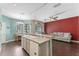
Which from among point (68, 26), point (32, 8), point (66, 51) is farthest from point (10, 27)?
point (66, 51)

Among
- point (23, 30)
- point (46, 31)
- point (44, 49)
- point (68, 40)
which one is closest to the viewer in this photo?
point (44, 49)

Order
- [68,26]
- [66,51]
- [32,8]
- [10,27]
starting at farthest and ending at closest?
[10,27] < [68,26] < [32,8] < [66,51]

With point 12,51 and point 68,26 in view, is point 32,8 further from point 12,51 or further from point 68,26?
point 68,26

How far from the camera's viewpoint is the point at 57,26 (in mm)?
9875

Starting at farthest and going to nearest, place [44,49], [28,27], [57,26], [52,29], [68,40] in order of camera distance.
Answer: [52,29] → [57,26] → [28,27] → [68,40] → [44,49]

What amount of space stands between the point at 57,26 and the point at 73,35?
2.27 m

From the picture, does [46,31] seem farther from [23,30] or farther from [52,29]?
[23,30]

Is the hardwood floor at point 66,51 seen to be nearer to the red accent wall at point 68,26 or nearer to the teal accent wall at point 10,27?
the red accent wall at point 68,26

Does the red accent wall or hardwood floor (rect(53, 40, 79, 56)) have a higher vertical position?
the red accent wall

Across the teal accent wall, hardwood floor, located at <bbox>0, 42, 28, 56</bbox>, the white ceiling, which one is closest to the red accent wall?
the white ceiling

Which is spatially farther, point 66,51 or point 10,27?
point 10,27

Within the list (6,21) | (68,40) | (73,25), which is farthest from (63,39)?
(6,21)

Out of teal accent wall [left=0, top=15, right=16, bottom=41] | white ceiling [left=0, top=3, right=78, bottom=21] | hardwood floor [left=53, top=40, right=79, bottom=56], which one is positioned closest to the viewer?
hardwood floor [left=53, top=40, right=79, bottom=56]

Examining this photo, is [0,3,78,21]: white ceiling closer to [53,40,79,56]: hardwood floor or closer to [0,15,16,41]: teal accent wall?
[0,15,16,41]: teal accent wall
